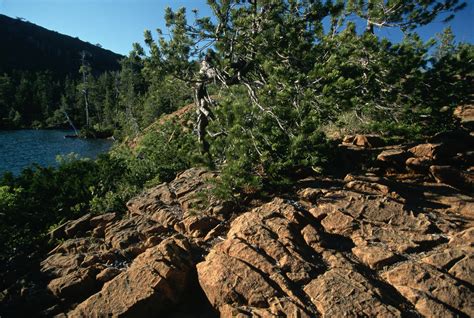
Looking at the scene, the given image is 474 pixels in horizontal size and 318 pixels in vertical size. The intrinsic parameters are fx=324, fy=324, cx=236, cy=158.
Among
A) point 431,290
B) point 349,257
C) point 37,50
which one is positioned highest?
point 37,50

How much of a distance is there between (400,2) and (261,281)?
7.62 meters

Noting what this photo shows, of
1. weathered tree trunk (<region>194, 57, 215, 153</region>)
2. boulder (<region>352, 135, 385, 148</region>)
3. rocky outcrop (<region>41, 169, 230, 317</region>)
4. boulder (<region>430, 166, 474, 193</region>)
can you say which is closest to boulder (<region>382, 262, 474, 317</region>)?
rocky outcrop (<region>41, 169, 230, 317</region>)

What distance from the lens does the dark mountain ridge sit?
8923 centimetres

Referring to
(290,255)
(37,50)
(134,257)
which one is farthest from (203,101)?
(37,50)

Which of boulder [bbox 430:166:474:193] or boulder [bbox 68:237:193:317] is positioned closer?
boulder [bbox 68:237:193:317]

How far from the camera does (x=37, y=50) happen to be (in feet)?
323

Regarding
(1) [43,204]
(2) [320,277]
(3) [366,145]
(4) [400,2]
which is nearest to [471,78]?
(4) [400,2]

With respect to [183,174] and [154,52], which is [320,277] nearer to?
[183,174]

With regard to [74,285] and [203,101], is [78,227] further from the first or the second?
[203,101]

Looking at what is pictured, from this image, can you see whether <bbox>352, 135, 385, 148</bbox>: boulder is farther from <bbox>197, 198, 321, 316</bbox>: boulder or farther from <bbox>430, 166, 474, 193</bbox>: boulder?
<bbox>197, 198, 321, 316</bbox>: boulder

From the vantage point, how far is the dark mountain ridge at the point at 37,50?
8923 cm

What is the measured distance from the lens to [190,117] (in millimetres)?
14117

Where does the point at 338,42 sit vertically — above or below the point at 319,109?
above

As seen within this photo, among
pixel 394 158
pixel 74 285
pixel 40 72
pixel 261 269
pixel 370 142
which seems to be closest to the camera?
pixel 261 269
